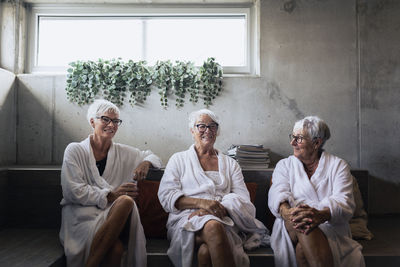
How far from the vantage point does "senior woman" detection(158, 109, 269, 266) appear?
74.6 inches

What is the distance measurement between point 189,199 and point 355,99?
2048 mm

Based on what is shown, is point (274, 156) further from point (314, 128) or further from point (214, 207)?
point (214, 207)

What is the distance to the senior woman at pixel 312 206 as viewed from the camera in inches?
74.5

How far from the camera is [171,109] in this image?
3166 mm

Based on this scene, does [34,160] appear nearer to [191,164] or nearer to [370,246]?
[191,164]

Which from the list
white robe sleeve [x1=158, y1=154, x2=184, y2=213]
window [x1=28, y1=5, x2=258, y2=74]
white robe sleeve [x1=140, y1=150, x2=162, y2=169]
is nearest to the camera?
white robe sleeve [x1=158, y1=154, x2=184, y2=213]

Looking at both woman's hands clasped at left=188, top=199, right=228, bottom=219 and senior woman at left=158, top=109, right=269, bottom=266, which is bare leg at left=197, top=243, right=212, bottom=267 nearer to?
senior woman at left=158, top=109, right=269, bottom=266

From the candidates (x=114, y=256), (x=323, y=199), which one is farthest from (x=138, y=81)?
(x=323, y=199)

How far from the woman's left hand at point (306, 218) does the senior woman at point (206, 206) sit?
34cm

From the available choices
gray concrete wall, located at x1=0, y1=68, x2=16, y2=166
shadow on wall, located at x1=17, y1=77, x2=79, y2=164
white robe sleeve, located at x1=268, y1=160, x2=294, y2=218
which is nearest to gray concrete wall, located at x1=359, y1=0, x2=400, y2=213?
white robe sleeve, located at x1=268, y1=160, x2=294, y2=218

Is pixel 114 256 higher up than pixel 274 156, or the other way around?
pixel 274 156

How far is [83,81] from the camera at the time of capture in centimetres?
311

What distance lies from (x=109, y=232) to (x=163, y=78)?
5.35 ft

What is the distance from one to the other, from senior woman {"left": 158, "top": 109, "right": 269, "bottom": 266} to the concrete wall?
78 centimetres
